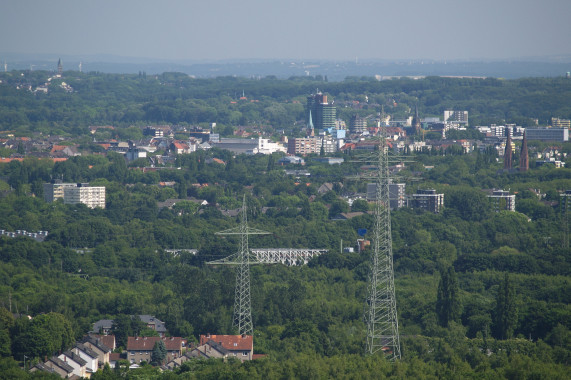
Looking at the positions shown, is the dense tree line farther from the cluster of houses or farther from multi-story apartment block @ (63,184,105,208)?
the cluster of houses

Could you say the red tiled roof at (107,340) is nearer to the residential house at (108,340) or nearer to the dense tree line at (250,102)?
the residential house at (108,340)

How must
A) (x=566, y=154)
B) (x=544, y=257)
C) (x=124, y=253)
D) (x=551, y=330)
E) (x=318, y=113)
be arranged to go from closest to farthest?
(x=551, y=330)
(x=544, y=257)
(x=124, y=253)
(x=566, y=154)
(x=318, y=113)

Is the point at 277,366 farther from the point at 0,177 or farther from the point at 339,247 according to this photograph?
the point at 0,177

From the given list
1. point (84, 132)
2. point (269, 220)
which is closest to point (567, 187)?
point (269, 220)

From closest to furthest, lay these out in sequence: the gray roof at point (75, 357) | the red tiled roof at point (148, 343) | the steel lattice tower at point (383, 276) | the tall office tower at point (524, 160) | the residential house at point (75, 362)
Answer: the steel lattice tower at point (383, 276)
the residential house at point (75, 362)
the gray roof at point (75, 357)
the red tiled roof at point (148, 343)
the tall office tower at point (524, 160)

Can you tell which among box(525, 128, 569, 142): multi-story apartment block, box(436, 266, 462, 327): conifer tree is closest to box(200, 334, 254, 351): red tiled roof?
box(436, 266, 462, 327): conifer tree

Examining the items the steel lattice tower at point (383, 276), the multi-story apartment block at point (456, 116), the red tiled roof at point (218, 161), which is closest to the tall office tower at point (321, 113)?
the multi-story apartment block at point (456, 116)
